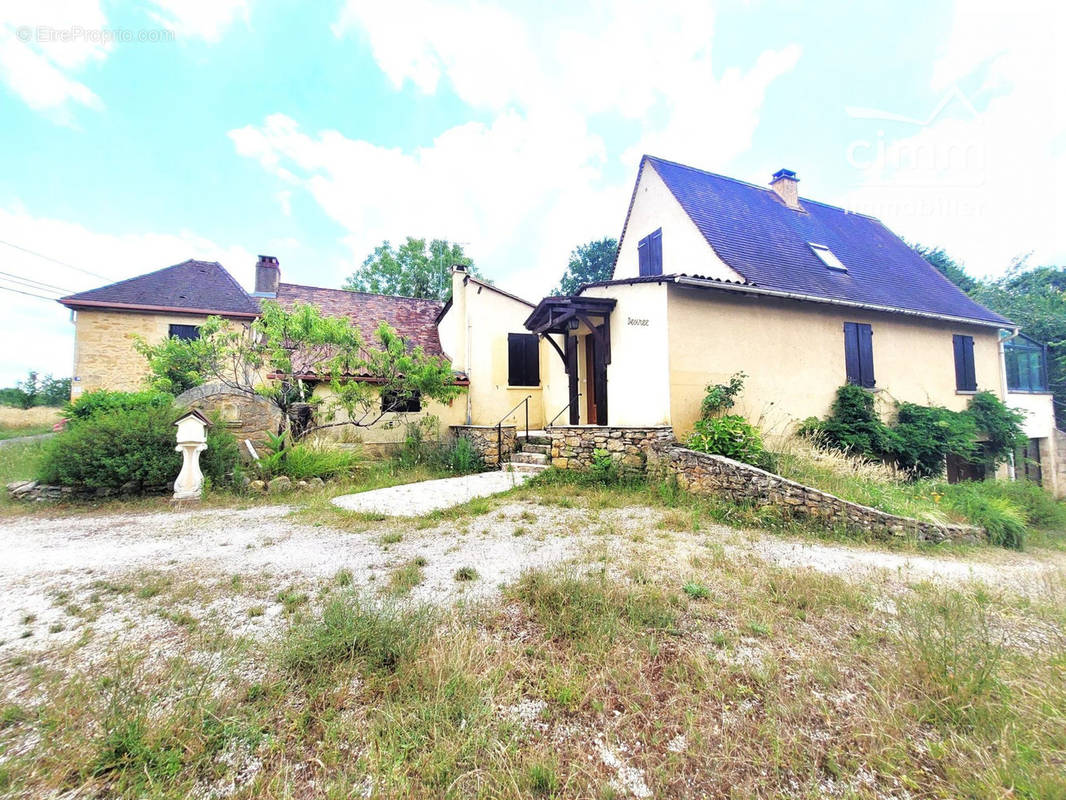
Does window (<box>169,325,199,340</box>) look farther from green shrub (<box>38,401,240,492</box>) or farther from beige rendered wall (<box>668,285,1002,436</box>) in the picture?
beige rendered wall (<box>668,285,1002,436</box>)

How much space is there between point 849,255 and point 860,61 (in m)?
4.70

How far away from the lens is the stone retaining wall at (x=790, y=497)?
4969mm

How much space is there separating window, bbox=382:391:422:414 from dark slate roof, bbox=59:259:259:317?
29.3ft

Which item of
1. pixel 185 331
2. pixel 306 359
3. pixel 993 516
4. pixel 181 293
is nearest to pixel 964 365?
pixel 993 516

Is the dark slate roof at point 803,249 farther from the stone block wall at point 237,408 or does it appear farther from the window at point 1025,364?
the stone block wall at point 237,408

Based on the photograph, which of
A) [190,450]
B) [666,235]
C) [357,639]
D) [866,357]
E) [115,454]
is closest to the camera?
[357,639]

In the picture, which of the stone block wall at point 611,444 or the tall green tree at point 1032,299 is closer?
the stone block wall at point 611,444

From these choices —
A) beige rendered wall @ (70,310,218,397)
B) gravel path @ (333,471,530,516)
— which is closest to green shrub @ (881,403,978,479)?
gravel path @ (333,471,530,516)

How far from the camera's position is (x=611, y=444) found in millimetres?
7461

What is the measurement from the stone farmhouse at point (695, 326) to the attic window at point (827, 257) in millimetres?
58

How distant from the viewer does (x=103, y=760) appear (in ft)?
4.83

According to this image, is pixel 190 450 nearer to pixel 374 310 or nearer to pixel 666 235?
pixel 374 310

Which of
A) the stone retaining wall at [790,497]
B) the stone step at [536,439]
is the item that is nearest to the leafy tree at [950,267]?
the stone retaining wall at [790,497]

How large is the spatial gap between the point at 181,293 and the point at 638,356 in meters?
17.4
